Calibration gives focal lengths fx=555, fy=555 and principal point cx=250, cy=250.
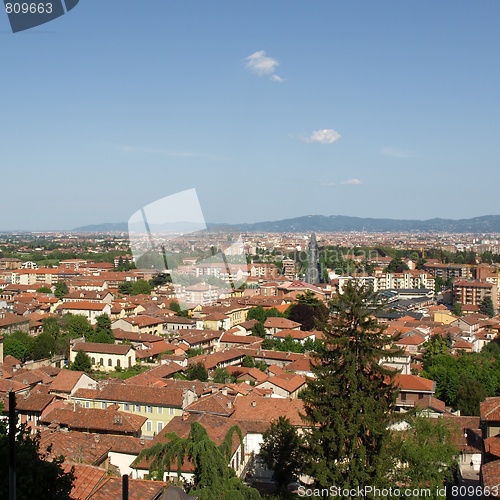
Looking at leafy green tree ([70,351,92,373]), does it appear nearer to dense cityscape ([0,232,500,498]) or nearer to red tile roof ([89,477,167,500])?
dense cityscape ([0,232,500,498])

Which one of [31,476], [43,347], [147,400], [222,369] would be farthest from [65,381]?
[31,476]

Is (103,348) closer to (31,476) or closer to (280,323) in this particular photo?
(280,323)

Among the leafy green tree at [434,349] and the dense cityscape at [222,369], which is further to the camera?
the leafy green tree at [434,349]

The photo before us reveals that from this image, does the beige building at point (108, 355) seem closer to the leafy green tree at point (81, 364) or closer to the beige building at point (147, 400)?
the leafy green tree at point (81, 364)

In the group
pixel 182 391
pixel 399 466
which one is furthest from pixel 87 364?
Answer: pixel 399 466

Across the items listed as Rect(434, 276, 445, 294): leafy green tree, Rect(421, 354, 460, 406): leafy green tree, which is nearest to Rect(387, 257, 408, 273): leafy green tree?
Rect(434, 276, 445, 294): leafy green tree

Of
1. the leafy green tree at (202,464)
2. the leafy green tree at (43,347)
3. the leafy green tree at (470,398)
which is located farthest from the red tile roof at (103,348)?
the leafy green tree at (202,464)
